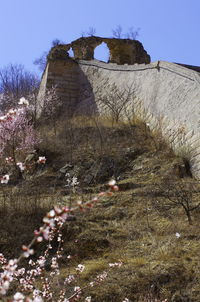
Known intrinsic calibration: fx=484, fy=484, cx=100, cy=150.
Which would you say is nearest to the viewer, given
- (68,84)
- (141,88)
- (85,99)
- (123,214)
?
(123,214)

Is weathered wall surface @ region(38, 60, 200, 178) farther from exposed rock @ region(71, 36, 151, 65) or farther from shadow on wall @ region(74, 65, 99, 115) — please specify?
exposed rock @ region(71, 36, 151, 65)

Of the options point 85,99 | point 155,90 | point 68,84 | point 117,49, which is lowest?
point 85,99

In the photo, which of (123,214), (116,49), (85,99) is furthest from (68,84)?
(123,214)

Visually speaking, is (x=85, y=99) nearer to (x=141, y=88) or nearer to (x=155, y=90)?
(x=141, y=88)

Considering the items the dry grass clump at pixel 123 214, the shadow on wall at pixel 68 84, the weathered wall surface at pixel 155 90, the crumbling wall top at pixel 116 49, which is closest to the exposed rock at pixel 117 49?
the crumbling wall top at pixel 116 49

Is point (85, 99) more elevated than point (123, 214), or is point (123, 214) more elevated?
point (85, 99)

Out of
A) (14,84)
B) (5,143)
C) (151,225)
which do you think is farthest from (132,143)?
(14,84)

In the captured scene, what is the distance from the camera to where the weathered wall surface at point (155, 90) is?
10922 mm

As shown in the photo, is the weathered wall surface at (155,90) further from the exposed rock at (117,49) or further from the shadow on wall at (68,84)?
the exposed rock at (117,49)

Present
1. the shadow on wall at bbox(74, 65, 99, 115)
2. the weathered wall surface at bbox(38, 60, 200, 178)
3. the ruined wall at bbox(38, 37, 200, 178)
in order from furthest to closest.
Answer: the shadow on wall at bbox(74, 65, 99, 115)
the ruined wall at bbox(38, 37, 200, 178)
the weathered wall surface at bbox(38, 60, 200, 178)

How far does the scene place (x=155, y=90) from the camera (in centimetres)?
1345

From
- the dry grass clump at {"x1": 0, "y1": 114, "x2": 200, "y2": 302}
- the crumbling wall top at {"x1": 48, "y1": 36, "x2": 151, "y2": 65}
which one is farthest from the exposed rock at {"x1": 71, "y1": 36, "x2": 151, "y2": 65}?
the dry grass clump at {"x1": 0, "y1": 114, "x2": 200, "y2": 302}

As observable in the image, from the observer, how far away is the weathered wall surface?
10.9 meters

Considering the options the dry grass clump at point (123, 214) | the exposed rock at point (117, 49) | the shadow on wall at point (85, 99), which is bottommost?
the dry grass clump at point (123, 214)
